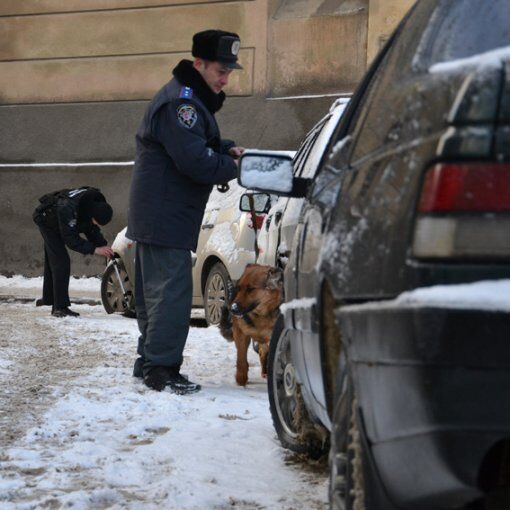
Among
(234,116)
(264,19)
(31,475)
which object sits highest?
(264,19)

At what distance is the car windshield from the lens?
2.15 m

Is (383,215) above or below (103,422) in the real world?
above

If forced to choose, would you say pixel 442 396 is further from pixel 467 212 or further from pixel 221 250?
pixel 221 250

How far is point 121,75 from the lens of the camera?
1967 cm

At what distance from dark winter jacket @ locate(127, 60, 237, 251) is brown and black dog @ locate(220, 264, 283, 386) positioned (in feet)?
1.70

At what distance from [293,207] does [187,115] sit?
1.27 metres

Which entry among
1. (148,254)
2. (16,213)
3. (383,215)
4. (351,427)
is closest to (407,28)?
(383,215)

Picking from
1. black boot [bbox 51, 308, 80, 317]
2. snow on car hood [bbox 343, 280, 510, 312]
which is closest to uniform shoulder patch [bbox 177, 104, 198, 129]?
snow on car hood [bbox 343, 280, 510, 312]

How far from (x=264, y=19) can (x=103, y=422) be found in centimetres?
1411

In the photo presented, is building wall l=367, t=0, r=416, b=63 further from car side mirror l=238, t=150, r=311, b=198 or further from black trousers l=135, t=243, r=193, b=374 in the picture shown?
car side mirror l=238, t=150, r=311, b=198

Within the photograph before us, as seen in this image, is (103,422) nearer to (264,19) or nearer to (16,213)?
(264,19)

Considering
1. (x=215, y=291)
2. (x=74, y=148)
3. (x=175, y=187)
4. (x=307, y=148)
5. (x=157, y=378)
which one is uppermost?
(x=74, y=148)

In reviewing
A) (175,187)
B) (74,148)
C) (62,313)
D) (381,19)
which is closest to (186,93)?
(175,187)

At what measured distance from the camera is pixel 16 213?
66.7ft
